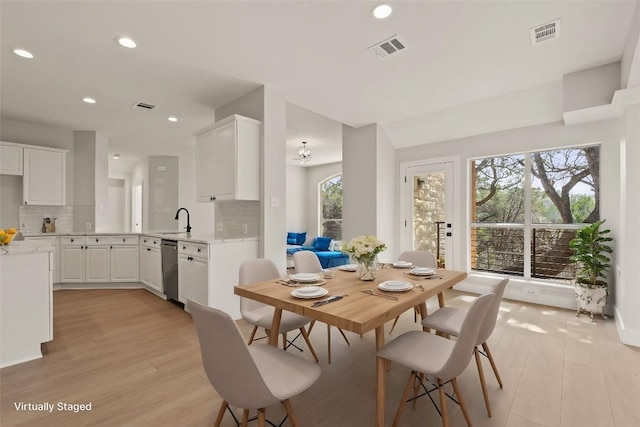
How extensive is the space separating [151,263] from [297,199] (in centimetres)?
496

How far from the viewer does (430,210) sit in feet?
17.1

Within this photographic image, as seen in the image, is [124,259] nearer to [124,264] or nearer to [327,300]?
[124,264]

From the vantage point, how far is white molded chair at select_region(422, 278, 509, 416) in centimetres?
184

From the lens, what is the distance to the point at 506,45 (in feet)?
9.06

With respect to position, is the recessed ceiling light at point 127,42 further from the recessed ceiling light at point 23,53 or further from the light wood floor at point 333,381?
the light wood floor at point 333,381

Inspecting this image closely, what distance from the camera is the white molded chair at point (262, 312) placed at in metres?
2.24

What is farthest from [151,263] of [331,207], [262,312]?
[331,207]

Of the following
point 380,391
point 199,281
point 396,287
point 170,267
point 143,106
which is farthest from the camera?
point 143,106

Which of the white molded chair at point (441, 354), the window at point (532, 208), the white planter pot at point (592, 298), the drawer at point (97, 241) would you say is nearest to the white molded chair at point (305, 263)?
the white molded chair at point (441, 354)

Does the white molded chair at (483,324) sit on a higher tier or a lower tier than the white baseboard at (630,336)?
higher

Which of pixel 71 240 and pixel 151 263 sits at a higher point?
pixel 71 240

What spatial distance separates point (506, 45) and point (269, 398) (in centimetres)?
337

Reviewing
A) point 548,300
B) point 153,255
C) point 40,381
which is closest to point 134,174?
point 153,255

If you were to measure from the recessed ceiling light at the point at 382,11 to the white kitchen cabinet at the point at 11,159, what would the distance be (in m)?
5.58
